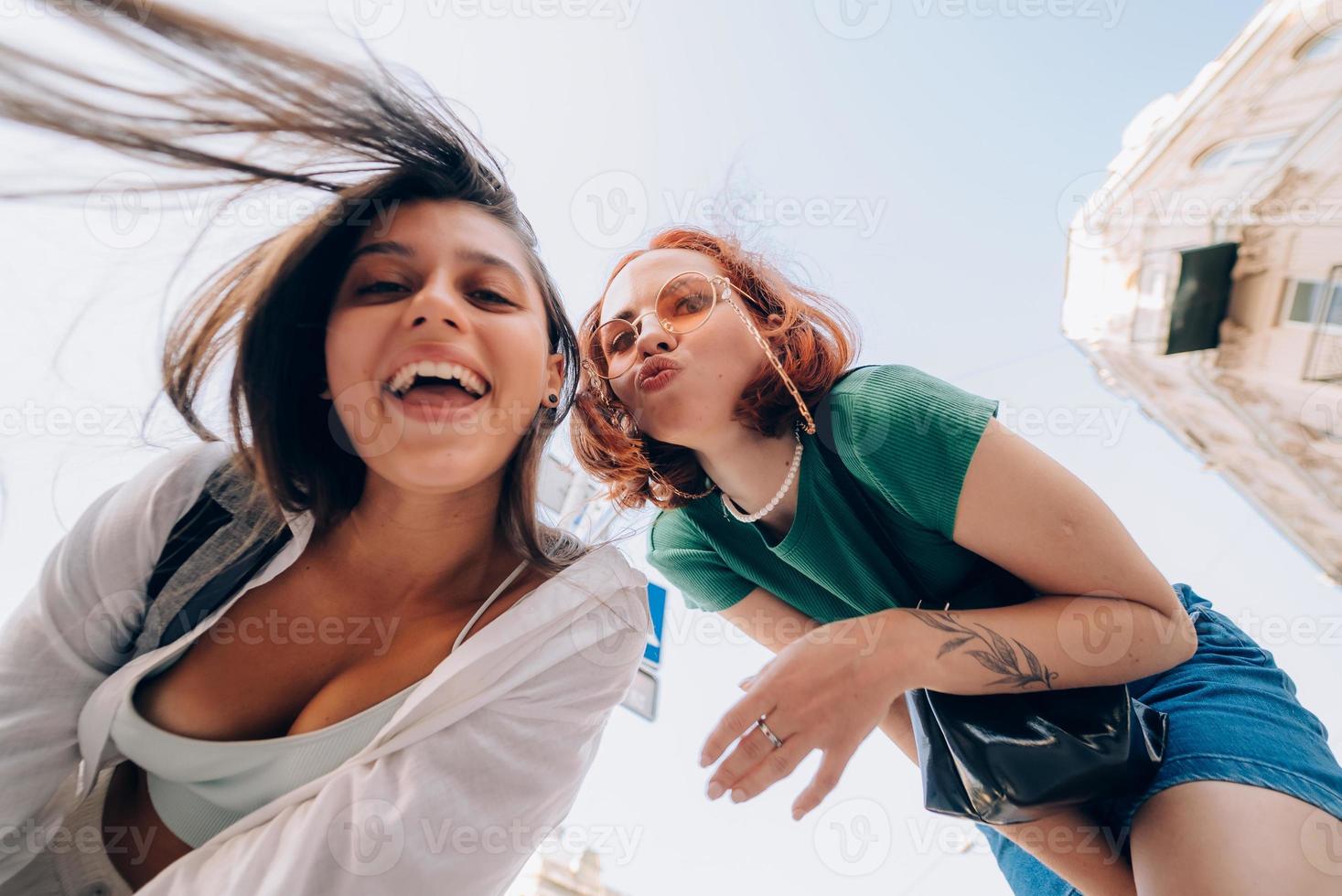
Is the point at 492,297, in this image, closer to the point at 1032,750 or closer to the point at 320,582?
the point at 320,582

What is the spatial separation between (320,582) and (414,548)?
0.83ft

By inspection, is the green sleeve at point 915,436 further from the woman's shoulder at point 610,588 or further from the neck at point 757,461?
the woman's shoulder at point 610,588

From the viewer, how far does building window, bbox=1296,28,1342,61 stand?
638cm

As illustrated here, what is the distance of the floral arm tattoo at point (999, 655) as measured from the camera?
→ 141 cm

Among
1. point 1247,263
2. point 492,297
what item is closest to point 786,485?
point 492,297

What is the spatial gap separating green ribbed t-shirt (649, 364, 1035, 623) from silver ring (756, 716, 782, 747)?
685 millimetres

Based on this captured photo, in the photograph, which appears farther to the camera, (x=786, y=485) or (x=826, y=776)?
(x=786, y=485)

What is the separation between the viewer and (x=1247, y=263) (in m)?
7.01

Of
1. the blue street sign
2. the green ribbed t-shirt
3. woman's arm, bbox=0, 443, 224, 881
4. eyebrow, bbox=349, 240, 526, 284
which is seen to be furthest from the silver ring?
the blue street sign

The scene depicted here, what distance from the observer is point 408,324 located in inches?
55.8

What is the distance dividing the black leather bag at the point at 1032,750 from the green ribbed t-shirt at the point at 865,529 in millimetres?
302

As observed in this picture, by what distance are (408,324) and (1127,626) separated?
184 cm

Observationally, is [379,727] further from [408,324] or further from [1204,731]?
[1204,731]

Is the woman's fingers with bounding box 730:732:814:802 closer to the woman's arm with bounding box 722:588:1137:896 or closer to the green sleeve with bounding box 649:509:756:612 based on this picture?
the woman's arm with bounding box 722:588:1137:896
